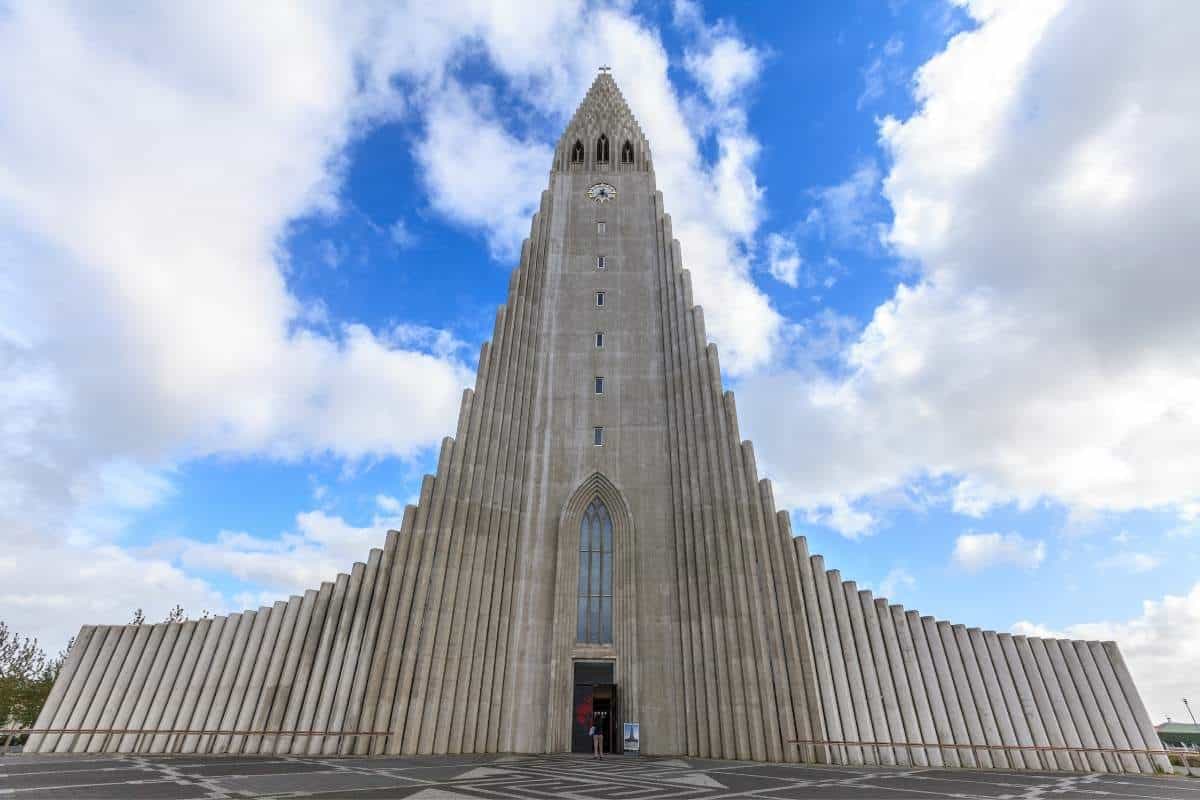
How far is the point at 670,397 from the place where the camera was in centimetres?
2839

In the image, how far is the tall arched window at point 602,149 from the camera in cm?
3803

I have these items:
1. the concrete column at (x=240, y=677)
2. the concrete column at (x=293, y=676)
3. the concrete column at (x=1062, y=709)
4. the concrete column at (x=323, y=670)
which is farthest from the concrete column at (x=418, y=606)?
the concrete column at (x=1062, y=709)

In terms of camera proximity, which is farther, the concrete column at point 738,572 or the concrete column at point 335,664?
the concrete column at point 738,572

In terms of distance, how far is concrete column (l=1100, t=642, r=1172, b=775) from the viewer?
2123cm

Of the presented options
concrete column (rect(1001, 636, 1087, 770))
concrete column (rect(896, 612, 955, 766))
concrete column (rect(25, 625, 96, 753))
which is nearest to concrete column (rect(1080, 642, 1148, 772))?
concrete column (rect(1001, 636, 1087, 770))

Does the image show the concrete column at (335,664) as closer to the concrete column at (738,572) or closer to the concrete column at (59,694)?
the concrete column at (59,694)

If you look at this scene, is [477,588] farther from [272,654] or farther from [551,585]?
[272,654]

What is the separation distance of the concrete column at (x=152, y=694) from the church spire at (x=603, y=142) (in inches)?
1216

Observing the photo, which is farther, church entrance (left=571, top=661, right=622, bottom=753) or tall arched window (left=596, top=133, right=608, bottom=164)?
tall arched window (left=596, top=133, right=608, bottom=164)

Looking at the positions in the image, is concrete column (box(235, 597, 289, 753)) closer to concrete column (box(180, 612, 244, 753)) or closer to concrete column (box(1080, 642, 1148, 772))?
concrete column (box(180, 612, 244, 753))

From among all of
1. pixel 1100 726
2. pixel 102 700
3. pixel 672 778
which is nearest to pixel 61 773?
pixel 102 700

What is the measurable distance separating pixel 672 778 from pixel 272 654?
1688 cm

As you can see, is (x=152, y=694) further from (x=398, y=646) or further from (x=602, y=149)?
(x=602, y=149)

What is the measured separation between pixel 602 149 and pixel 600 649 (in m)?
29.8
